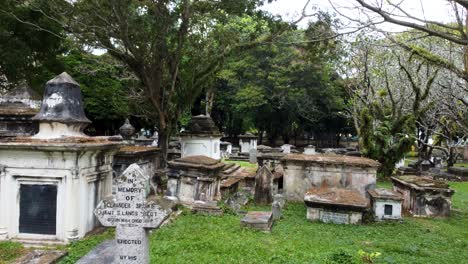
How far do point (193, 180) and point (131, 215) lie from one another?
6.48 m

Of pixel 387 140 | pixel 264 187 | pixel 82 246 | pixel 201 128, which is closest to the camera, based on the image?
pixel 82 246

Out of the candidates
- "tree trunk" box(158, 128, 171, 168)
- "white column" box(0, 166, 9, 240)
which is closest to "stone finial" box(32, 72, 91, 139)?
"white column" box(0, 166, 9, 240)

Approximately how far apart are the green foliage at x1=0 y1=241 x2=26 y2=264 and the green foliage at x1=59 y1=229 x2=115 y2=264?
33.1 inches

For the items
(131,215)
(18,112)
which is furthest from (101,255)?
(18,112)

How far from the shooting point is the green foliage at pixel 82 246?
6.95 meters

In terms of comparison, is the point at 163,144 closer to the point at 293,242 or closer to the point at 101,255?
the point at 293,242

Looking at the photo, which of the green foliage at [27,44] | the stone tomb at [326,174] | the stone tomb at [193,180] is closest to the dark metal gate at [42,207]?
the stone tomb at [193,180]

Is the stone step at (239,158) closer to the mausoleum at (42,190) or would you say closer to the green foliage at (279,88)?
the green foliage at (279,88)

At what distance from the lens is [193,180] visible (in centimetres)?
1191

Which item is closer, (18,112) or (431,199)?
(18,112)

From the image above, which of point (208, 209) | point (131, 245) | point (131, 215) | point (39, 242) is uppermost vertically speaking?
point (131, 215)

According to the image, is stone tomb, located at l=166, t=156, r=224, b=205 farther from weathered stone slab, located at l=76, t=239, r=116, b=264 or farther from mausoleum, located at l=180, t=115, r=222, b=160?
mausoleum, located at l=180, t=115, r=222, b=160

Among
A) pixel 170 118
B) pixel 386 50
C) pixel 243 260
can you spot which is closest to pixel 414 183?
pixel 243 260

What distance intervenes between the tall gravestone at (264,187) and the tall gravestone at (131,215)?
7503mm
